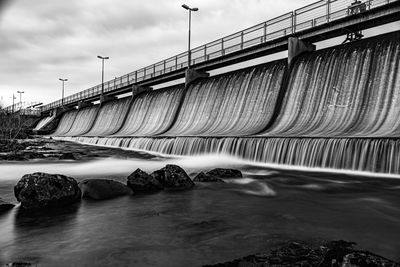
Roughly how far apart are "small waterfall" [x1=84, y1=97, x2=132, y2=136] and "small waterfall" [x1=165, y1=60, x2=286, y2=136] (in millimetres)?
15070

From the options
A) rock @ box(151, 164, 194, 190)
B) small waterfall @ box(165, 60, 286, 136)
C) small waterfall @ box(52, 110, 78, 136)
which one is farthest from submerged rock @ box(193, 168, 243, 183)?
small waterfall @ box(52, 110, 78, 136)

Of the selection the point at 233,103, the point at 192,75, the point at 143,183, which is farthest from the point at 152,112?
the point at 143,183

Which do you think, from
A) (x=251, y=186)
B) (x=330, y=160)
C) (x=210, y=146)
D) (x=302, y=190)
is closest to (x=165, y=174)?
(x=251, y=186)

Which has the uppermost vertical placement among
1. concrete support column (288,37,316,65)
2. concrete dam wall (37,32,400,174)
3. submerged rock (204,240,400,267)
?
concrete support column (288,37,316,65)

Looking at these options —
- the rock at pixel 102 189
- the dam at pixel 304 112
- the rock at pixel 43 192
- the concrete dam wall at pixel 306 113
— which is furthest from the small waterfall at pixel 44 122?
the rock at pixel 43 192

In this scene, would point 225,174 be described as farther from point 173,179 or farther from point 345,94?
point 345,94

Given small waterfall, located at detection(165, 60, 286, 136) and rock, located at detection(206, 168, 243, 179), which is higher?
small waterfall, located at detection(165, 60, 286, 136)

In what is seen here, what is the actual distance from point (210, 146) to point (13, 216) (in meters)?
12.7

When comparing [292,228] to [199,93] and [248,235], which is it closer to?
[248,235]

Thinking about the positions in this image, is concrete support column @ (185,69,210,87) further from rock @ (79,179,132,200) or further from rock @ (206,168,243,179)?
rock @ (79,179,132,200)

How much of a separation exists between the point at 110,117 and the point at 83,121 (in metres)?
12.9

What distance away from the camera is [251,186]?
9.40 metres

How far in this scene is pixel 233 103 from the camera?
80.8 feet

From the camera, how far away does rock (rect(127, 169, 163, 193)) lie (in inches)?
326
